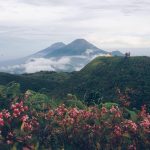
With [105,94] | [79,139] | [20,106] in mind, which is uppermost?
[20,106]

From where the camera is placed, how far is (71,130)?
16.5 meters

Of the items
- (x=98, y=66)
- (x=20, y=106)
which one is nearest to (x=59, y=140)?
(x=20, y=106)

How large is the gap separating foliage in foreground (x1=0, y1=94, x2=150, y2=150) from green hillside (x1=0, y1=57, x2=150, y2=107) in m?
28.3

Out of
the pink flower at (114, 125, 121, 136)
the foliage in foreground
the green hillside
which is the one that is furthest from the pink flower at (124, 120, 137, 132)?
the green hillside

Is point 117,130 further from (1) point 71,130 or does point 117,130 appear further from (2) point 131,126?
(1) point 71,130

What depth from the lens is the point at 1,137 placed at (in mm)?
15219

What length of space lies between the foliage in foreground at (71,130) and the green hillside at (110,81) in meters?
28.3

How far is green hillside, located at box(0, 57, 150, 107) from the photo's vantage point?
52287 millimetres

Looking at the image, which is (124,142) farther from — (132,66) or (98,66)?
(98,66)

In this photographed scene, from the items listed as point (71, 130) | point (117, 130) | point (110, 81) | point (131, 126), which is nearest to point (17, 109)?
point (71, 130)

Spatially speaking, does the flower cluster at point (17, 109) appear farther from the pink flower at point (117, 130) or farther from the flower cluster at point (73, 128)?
the pink flower at point (117, 130)

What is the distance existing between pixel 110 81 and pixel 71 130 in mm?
43897

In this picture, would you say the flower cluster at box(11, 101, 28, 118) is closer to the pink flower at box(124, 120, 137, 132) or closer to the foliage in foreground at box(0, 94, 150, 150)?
the foliage in foreground at box(0, 94, 150, 150)

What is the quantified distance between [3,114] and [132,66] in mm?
52537
